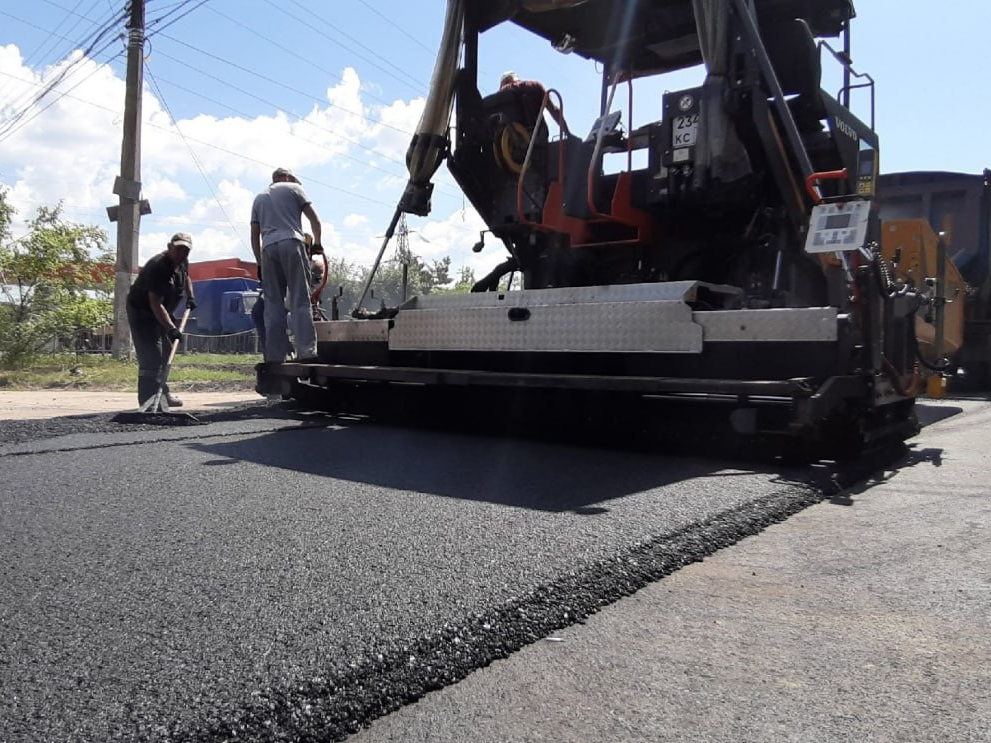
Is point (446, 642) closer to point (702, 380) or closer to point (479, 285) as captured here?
point (702, 380)

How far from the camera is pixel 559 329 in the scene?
411 cm

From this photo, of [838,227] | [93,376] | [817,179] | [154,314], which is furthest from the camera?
[93,376]

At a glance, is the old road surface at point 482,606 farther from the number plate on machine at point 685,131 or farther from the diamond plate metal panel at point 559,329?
the number plate on machine at point 685,131

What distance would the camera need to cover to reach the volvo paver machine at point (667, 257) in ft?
A: 12.0

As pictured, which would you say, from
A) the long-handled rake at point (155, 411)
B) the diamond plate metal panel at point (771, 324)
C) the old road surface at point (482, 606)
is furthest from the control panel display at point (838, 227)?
the long-handled rake at point (155, 411)

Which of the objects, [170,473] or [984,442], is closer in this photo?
[170,473]

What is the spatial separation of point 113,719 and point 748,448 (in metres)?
3.14

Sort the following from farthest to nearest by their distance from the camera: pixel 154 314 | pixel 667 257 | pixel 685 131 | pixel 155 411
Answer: pixel 154 314
pixel 155 411
pixel 667 257
pixel 685 131

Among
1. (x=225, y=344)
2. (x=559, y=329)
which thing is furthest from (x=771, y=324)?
(x=225, y=344)

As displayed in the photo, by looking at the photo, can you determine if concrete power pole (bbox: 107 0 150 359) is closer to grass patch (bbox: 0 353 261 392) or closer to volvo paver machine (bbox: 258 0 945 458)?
grass patch (bbox: 0 353 261 392)

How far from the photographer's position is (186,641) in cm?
155

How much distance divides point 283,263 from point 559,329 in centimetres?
233

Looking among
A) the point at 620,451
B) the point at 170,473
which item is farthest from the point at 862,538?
the point at 170,473

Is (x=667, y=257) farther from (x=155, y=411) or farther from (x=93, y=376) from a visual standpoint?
(x=93, y=376)
